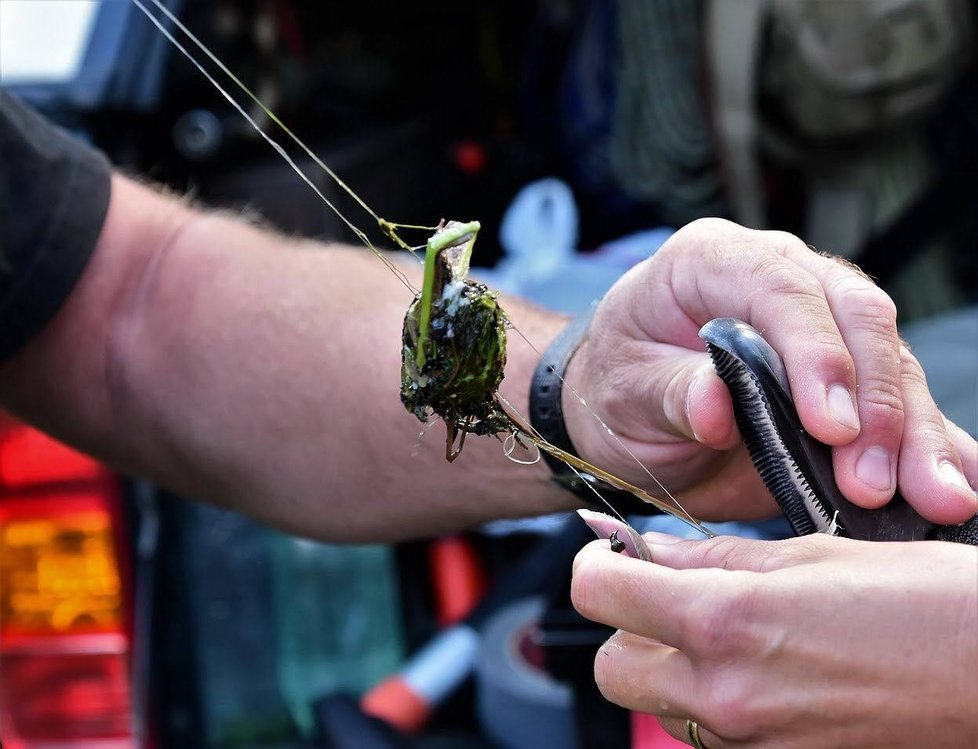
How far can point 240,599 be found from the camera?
2.43m

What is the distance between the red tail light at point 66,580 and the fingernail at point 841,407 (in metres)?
1.48

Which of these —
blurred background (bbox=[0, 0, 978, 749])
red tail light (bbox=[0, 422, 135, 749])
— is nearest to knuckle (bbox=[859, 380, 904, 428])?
blurred background (bbox=[0, 0, 978, 749])

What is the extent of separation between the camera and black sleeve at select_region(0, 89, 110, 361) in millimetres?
1728

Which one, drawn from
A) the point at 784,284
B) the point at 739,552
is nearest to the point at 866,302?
the point at 784,284

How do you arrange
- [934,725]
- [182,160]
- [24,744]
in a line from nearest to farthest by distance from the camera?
[934,725] < [24,744] < [182,160]

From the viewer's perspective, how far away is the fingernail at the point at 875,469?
4.05ft

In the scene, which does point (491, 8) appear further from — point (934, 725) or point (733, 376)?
point (934, 725)

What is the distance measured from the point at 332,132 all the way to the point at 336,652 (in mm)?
1577

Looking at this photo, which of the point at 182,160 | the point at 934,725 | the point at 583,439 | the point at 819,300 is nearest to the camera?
the point at 934,725

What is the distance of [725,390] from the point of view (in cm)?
128

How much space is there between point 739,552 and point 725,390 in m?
0.21

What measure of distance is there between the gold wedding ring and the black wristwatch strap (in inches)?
16.8

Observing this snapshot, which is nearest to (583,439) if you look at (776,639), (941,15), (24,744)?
(776,639)

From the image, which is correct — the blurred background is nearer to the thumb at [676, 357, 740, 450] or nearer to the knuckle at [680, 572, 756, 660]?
the thumb at [676, 357, 740, 450]
